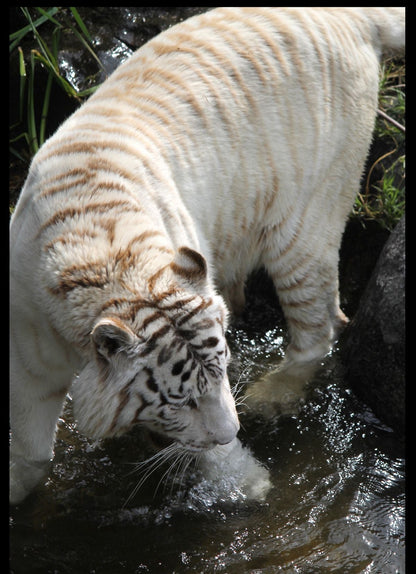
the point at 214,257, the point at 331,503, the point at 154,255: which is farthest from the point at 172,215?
the point at 331,503

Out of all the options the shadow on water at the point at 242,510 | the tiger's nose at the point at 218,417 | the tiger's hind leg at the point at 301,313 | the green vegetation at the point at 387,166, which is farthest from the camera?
the green vegetation at the point at 387,166

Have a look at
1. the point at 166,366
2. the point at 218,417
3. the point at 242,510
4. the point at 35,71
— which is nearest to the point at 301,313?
the point at 242,510

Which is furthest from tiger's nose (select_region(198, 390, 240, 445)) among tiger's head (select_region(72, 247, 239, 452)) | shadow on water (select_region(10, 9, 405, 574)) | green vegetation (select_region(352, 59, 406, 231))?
green vegetation (select_region(352, 59, 406, 231))

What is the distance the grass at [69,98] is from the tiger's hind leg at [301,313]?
31.8 inches

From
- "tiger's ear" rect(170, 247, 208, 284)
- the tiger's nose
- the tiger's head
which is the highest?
"tiger's ear" rect(170, 247, 208, 284)

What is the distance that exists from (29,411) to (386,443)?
68.6 inches

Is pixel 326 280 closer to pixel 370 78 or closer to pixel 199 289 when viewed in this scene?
pixel 370 78

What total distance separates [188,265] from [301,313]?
1538 millimetres

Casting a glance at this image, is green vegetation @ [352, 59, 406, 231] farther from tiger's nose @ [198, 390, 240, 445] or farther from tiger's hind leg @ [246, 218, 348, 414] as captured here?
tiger's nose @ [198, 390, 240, 445]

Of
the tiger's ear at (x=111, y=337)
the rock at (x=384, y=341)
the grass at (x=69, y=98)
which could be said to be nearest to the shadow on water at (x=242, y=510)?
the rock at (x=384, y=341)

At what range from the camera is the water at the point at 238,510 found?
9.68ft

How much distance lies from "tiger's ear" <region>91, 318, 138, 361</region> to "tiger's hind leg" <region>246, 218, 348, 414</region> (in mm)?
1529

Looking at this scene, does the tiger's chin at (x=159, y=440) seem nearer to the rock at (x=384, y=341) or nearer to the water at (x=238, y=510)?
the water at (x=238, y=510)

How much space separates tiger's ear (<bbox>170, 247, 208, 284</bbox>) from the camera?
226cm
